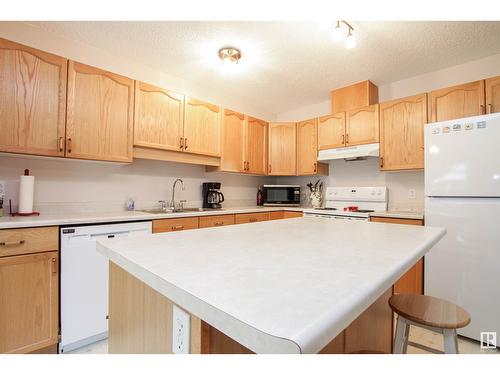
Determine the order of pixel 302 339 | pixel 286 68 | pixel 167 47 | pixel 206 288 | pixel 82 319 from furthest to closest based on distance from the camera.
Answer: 1. pixel 286 68
2. pixel 167 47
3. pixel 82 319
4. pixel 206 288
5. pixel 302 339

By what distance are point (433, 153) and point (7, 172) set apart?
3.35m

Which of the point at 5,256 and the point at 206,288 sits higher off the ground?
the point at 206,288

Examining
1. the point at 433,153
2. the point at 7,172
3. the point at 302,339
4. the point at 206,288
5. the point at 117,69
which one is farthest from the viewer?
the point at 117,69

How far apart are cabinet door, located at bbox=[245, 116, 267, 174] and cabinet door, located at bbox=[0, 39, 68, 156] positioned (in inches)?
79.1

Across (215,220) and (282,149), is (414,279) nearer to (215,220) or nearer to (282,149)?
(215,220)

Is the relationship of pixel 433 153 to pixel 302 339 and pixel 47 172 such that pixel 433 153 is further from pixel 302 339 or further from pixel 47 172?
pixel 47 172

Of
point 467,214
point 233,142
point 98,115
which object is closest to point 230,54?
point 233,142

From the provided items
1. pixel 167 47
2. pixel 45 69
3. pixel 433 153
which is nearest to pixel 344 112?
pixel 433 153

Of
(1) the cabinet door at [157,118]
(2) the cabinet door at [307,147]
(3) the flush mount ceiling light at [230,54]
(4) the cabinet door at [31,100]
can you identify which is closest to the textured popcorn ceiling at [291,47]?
(3) the flush mount ceiling light at [230,54]

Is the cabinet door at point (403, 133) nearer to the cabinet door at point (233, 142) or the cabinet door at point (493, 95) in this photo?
the cabinet door at point (493, 95)
